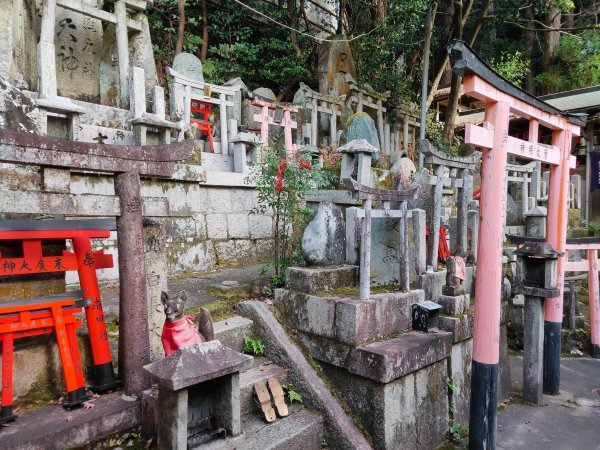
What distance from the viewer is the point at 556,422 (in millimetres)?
4902

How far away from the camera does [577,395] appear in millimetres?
5703

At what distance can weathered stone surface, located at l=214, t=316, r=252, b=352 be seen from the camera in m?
4.32

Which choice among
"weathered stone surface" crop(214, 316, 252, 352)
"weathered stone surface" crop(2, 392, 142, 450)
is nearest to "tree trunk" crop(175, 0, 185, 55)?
"weathered stone surface" crop(214, 316, 252, 352)

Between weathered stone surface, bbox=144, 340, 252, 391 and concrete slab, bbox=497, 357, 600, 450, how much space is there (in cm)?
338

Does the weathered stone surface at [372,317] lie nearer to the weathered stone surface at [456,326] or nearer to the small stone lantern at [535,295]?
the weathered stone surface at [456,326]

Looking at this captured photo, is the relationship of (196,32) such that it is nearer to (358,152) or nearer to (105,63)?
(105,63)

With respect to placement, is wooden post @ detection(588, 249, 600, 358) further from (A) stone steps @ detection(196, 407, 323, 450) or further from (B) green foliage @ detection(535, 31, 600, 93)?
(B) green foliage @ detection(535, 31, 600, 93)

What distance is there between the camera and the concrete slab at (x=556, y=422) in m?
4.43

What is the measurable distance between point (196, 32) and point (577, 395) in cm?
1592

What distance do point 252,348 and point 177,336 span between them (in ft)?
5.43

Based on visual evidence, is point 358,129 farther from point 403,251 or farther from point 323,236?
point 403,251

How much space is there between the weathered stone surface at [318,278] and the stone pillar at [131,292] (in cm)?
185

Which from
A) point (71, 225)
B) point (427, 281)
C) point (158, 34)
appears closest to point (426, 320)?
point (427, 281)

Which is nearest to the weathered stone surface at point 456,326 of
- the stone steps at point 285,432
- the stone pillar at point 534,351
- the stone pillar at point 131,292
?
the stone pillar at point 534,351
